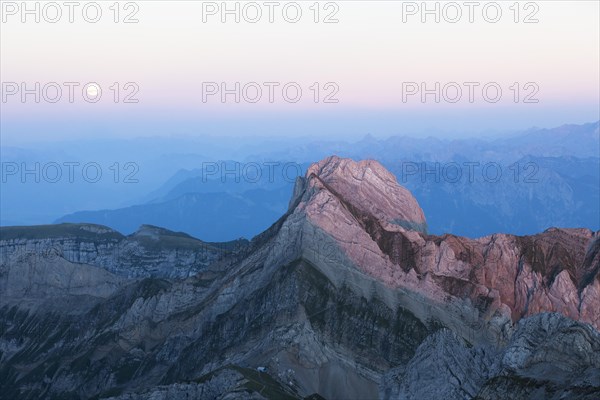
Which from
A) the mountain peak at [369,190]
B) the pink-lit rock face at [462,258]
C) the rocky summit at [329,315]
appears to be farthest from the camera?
the mountain peak at [369,190]

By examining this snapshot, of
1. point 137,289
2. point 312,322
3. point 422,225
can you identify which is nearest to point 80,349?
point 137,289

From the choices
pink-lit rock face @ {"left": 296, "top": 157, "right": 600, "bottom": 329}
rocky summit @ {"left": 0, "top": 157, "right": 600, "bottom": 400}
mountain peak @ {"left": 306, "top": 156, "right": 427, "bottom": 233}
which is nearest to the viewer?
rocky summit @ {"left": 0, "top": 157, "right": 600, "bottom": 400}

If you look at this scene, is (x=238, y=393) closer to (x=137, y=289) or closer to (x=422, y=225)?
(x=137, y=289)

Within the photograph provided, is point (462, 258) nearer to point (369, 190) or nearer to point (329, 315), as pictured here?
point (369, 190)

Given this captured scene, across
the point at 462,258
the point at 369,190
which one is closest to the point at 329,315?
the point at 462,258

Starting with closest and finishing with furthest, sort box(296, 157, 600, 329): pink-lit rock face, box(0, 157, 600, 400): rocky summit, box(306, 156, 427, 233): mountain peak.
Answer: box(0, 157, 600, 400): rocky summit < box(296, 157, 600, 329): pink-lit rock face < box(306, 156, 427, 233): mountain peak
